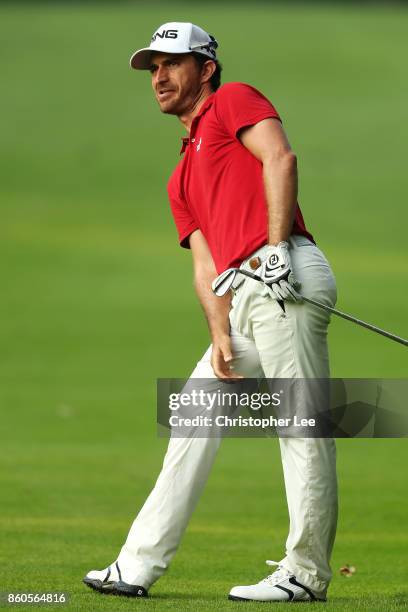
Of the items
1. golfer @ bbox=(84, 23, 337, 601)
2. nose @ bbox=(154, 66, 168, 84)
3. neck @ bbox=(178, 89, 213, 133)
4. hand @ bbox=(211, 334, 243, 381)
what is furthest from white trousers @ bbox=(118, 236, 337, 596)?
nose @ bbox=(154, 66, 168, 84)

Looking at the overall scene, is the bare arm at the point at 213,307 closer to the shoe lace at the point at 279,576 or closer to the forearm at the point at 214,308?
the forearm at the point at 214,308

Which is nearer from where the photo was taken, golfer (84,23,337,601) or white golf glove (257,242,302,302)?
white golf glove (257,242,302,302)

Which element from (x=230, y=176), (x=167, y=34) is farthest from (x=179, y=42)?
(x=230, y=176)

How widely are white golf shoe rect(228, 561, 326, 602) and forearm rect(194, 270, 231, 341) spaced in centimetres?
97

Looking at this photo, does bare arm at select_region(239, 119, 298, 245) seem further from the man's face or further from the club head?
the man's face

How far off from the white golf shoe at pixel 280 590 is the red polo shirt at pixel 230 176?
4.02 feet

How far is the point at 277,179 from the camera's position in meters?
5.07

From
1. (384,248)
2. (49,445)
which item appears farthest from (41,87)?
(49,445)

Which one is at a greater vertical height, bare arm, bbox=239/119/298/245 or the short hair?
the short hair

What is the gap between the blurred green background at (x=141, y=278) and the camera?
271 inches

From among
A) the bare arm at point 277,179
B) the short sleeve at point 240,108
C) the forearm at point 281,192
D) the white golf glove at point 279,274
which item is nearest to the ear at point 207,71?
the short sleeve at point 240,108

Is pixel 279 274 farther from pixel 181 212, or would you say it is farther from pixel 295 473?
pixel 181 212

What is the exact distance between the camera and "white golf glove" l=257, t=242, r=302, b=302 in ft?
16.5

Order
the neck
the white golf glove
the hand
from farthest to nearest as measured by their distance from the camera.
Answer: the neck → the hand → the white golf glove
